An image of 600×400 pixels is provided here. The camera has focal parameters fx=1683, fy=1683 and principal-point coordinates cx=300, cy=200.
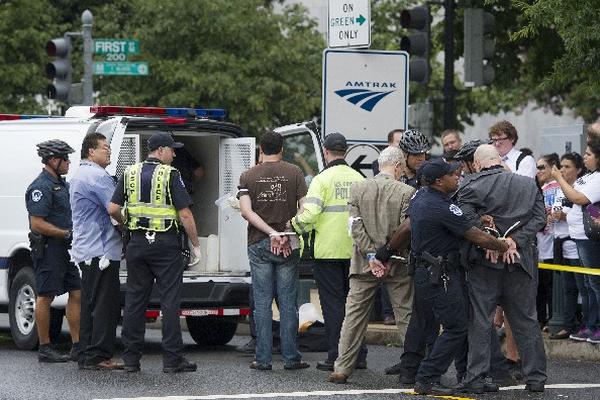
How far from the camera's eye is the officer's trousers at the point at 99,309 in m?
13.4

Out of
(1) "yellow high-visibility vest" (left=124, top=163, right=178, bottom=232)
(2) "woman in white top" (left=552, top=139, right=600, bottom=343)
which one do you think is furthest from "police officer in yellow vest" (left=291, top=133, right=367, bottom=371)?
(2) "woman in white top" (left=552, top=139, right=600, bottom=343)

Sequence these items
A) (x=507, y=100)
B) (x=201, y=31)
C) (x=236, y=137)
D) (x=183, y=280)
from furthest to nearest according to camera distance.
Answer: (x=507, y=100) → (x=201, y=31) → (x=236, y=137) → (x=183, y=280)

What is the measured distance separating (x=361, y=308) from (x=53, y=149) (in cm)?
330

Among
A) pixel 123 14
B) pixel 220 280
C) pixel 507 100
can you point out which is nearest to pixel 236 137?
pixel 220 280

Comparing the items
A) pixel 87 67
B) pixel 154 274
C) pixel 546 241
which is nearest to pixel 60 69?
pixel 87 67

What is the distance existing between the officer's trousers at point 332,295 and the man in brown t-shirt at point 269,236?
35 centimetres

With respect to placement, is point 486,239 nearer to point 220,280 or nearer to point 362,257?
point 362,257

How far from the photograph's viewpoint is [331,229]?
13.1 meters

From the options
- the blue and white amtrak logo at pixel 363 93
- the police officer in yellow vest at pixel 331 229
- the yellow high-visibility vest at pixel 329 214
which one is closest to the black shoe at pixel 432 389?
the police officer in yellow vest at pixel 331 229

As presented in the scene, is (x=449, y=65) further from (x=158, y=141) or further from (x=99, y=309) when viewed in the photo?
(x=99, y=309)

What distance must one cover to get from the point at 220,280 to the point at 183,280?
0.38 m

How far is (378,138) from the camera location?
53.7ft

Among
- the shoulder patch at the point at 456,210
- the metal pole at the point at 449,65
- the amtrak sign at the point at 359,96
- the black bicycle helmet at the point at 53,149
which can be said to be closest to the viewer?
the shoulder patch at the point at 456,210

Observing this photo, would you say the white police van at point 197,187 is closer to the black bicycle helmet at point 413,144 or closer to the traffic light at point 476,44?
the black bicycle helmet at point 413,144
